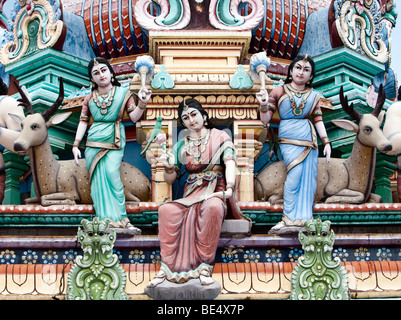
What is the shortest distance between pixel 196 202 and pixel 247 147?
4.79 ft

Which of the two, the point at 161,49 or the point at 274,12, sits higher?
the point at 274,12

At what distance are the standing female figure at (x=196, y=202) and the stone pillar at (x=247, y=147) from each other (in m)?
0.54

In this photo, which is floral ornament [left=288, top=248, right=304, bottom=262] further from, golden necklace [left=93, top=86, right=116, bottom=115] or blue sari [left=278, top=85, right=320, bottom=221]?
golden necklace [left=93, top=86, right=116, bottom=115]

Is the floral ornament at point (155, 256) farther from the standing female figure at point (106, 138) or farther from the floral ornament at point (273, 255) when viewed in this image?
the floral ornament at point (273, 255)

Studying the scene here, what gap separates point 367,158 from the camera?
37.7ft

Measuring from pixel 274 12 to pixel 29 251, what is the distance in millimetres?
6366

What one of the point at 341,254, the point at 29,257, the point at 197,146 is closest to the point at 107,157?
the point at 197,146

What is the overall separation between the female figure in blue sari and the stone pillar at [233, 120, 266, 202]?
0.23 meters

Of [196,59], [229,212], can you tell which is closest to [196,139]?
[229,212]

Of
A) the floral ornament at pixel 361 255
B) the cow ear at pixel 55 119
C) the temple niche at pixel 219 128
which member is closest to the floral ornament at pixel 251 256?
the temple niche at pixel 219 128

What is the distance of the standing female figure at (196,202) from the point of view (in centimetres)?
1008

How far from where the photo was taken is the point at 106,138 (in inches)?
438
